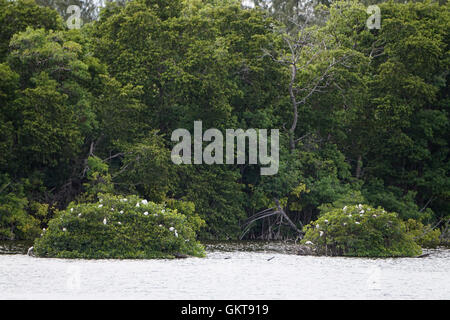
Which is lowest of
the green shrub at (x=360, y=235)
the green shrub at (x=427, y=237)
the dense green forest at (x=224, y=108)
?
the green shrub at (x=427, y=237)

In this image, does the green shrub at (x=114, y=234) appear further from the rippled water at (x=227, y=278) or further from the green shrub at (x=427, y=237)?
the green shrub at (x=427, y=237)

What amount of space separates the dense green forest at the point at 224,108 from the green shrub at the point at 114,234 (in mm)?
5264

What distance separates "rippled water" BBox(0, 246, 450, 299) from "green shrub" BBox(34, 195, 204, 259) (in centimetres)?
98

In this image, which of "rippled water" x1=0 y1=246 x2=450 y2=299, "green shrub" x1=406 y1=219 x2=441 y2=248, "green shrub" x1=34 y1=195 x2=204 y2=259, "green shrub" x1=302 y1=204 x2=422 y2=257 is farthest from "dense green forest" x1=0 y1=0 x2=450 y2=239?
"rippled water" x1=0 y1=246 x2=450 y2=299

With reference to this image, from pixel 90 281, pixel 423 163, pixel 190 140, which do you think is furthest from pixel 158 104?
pixel 90 281

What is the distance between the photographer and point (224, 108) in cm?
4053

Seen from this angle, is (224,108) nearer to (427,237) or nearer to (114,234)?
(427,237)

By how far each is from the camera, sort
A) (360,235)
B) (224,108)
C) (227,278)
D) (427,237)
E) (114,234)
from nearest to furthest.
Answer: (227,278) < (114,234) < (360,235) < (427,237) < (224,108)

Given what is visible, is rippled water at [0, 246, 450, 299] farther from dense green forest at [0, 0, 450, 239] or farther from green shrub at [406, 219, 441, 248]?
dense green forest at [0, 0, 450, 239]

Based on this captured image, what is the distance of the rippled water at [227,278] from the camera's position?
69.8 feet

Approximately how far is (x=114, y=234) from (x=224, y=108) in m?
12.4

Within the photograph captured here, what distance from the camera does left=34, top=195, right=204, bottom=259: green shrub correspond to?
29438 mm

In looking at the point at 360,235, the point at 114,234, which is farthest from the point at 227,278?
the point at 360,235

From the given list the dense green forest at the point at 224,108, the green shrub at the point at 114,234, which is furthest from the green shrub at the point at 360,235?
the dense green forest at the point at 224,108
